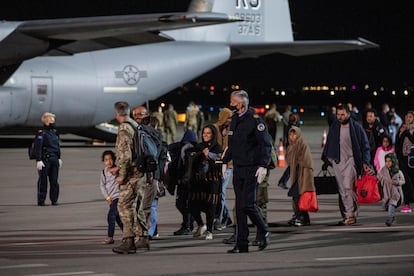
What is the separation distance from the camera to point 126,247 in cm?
960

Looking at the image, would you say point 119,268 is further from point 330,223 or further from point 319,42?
point 319,42

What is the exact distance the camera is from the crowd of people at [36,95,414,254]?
9711mm

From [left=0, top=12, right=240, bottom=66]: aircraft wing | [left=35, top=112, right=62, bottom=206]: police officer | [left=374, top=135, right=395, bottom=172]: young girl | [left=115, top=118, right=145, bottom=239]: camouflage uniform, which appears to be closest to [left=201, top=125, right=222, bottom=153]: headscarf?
[left=115, top=118, right=145, bottom=239]: camouflage uniform

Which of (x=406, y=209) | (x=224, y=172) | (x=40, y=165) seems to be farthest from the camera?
(x=40, y=165)

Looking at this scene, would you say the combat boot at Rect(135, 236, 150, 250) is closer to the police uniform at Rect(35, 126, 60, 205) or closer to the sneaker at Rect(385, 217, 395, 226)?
the sneaker at Rect(385, 217, 395, 226)

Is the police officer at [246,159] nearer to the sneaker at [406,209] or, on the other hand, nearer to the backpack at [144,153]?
the backpack at [144,153]

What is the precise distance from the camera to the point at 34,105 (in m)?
26.5

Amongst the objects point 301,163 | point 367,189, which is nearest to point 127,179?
point 301,163

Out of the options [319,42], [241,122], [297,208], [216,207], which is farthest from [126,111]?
[319,42]

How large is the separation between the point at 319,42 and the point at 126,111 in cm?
1979

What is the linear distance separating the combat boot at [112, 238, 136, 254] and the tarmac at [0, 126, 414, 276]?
93 mm

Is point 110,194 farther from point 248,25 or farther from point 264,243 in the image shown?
point 248,25

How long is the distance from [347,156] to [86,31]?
42.2 feet

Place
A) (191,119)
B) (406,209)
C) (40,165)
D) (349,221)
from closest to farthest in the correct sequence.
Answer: (349,221)
(406,209)
(40,165)
(191,119)
